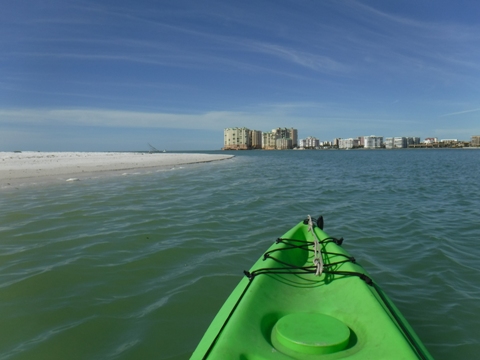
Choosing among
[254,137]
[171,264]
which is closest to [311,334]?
[171,264]

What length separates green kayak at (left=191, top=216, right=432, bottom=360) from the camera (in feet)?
8.58

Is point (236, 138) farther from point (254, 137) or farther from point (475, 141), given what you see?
point (475, 141)

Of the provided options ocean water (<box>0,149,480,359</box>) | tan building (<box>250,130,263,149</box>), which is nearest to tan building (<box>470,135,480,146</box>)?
A: tan building (<box>250,130,263,149</box>)

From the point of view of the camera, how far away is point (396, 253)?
664cm

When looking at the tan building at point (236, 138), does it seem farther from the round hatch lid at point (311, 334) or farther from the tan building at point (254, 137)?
the round hatch lid at point (311, 334)

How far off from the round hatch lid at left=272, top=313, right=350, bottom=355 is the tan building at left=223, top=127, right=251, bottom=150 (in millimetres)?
178651

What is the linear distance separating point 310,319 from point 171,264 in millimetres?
3462

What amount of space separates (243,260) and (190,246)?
143 centimetres

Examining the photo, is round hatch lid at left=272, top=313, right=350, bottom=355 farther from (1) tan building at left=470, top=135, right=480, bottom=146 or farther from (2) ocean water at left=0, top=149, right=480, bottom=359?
(1) tan building at left=470, top=135, right=480, bottom=146

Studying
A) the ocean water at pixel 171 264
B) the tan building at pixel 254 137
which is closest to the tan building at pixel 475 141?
the tan building at pixel 254 137

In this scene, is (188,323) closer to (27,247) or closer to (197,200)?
(27,247)

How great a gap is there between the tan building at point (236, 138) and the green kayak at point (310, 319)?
17769 cm

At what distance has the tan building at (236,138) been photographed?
181m

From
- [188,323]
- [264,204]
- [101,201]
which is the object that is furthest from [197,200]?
[188,323]
